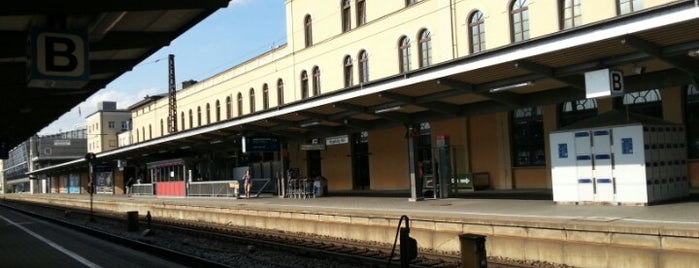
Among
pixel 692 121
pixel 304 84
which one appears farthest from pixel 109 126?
pixel 692 121

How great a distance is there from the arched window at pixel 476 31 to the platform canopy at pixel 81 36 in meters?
16.8

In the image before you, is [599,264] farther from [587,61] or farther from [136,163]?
[136,163]

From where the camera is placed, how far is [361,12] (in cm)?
3591

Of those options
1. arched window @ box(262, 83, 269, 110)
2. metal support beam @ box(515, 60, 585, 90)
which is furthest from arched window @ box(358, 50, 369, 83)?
metal support beam @ box(515, 60, 585, 90)

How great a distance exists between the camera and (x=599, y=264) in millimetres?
10406

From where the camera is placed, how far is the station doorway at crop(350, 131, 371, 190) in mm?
34987

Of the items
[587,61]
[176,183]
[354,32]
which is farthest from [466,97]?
[176,183]

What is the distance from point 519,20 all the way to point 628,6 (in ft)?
16.0

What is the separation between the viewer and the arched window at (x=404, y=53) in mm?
32094

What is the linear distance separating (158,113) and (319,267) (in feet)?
190

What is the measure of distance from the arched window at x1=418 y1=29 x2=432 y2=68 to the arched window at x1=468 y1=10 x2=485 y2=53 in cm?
254

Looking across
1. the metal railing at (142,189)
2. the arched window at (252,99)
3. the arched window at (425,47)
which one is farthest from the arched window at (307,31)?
the metal railing at (142,189)

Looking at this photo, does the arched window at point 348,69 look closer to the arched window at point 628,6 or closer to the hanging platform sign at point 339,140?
the hanging platform sign at point 339,140

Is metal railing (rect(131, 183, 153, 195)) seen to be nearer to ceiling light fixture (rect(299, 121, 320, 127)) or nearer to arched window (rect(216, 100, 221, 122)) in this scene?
arched window (rect(216, 100, 221, 122))
